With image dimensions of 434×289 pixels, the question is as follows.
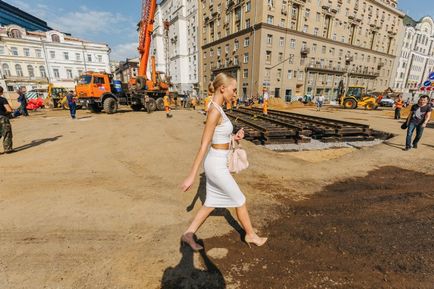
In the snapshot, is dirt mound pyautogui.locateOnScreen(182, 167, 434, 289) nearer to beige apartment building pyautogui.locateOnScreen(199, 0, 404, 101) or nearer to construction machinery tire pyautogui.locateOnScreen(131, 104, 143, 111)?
construction machinery tire pyautogui.locateOnScreen(131, 104, 143, 111)

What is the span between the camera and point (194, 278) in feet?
6.64

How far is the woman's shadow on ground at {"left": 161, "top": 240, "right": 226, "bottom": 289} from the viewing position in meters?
1.95

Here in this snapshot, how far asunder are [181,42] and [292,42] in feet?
97.0

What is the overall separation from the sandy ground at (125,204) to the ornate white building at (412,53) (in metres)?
78.8

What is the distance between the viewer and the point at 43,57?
45.5 m

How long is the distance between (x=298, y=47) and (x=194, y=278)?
45.3 meters

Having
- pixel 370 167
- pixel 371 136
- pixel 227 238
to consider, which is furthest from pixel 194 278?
pixel 371 136

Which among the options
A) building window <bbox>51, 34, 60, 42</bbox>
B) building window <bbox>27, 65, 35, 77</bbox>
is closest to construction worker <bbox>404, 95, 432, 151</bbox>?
building window <bbox>27, 65, 35, 77</bbox>

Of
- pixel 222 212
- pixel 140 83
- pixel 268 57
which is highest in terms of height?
pixel 268 57

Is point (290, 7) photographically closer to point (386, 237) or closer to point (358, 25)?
point (358, 25)

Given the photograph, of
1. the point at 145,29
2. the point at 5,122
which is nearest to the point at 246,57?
the point at 145,29

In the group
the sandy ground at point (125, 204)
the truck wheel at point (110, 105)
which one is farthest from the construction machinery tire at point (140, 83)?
the sandy ground at point (125, 204)

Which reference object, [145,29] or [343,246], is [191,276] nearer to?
[343,246]

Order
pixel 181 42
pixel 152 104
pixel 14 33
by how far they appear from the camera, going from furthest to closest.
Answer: pixel 181 42 < pixel 14 33 < pixel 152 104
